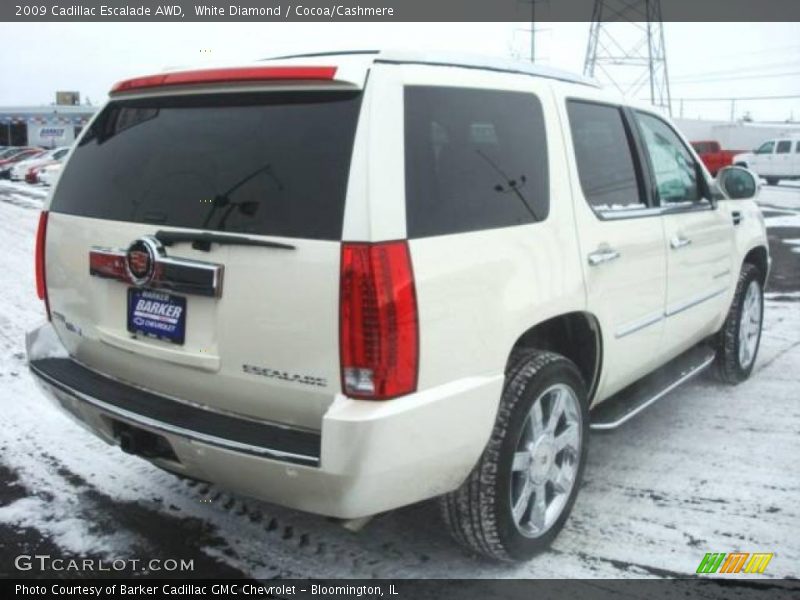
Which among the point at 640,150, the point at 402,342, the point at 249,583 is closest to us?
the point at 402,342

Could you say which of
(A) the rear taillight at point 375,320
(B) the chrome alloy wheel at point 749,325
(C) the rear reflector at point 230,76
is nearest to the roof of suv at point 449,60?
(C) the rear reflector at point 230,76

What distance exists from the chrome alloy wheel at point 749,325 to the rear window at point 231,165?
366cm

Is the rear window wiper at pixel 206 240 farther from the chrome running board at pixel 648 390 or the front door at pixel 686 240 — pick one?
the front door at pixel 686 240

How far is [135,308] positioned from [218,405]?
1.63 feet

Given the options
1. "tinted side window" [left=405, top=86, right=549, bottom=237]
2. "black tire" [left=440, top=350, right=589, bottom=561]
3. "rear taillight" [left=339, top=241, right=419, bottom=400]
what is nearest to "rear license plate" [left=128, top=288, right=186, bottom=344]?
"rear taillight" [left=339, top=241, right=419, bottom=400]

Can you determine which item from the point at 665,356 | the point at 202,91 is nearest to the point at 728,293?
the point at 665,356

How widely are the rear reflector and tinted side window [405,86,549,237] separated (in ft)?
1.02

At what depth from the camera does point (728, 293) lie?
484cm

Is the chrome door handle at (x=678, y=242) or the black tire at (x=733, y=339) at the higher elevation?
the chrome door handle at (x=678, y=242)

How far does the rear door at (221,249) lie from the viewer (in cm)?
241

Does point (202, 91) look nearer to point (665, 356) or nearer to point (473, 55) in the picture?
point (473, 55)

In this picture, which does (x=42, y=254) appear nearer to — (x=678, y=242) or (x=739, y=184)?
(x=678, y=242)

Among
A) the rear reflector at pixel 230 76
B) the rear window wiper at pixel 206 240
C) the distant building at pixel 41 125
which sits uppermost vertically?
the distant building at pixel 41 125

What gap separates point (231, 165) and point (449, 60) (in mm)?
864
